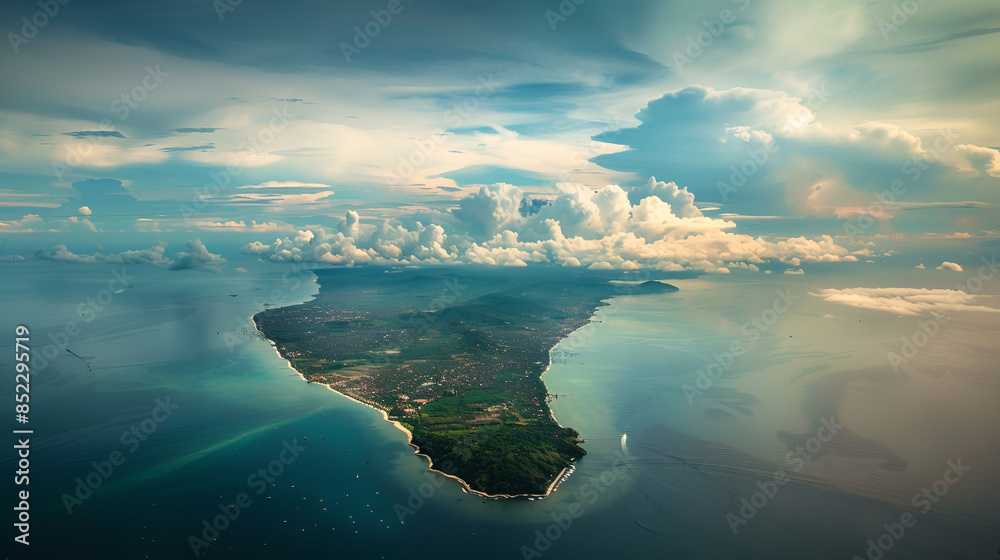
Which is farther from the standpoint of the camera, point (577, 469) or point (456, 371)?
point (456, 371)

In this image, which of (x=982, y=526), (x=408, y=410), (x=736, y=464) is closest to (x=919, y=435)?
(x=982, y=526)

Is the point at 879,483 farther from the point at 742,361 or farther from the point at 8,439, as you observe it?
the point at 8,439

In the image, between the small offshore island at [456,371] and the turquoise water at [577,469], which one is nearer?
the turquoise water at [577,469]

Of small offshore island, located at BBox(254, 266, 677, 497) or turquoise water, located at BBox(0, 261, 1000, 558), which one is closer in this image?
turquoise water, located at BBox(0, 261, 1000, 558)
